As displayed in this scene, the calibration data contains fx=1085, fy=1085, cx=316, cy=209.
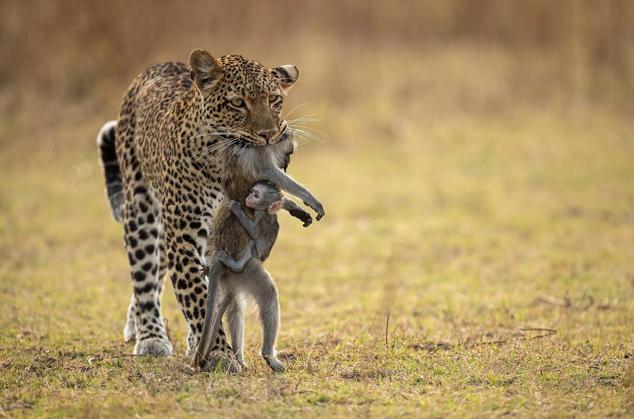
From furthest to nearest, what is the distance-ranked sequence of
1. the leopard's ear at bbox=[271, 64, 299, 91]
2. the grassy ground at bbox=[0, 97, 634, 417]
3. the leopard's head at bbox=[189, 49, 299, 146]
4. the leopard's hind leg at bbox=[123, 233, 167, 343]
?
the leopard's hind leg at bbox=[123, 233, 167, 343], the leopard's ear at bbox=[271, 64, 299, 91], the leopard's head at bbox=[189, 49, 299, 146], the grassy ground at bbox=[0, 97, 634, 417]

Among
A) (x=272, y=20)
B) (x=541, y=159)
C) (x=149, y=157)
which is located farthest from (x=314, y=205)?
(x=272, y=20)

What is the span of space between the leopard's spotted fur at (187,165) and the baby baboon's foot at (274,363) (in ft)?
0.87

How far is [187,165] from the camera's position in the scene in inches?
281

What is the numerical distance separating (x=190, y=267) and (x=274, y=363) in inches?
35.4

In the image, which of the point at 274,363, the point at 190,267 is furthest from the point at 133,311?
the point at 274,363

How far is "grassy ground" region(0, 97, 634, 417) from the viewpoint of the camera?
6.35 meters

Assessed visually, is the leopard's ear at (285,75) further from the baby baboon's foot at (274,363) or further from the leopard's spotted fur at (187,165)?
the baby baboon's foot at (274,363)

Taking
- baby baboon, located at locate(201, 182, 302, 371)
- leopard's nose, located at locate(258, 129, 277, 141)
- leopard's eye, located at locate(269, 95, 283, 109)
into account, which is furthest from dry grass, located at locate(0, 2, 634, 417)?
leopard's eye, located at locate(269, 95, 283, 109)

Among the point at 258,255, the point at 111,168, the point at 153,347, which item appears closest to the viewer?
the point at 258,255

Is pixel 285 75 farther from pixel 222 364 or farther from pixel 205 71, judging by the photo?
pixel 222 364

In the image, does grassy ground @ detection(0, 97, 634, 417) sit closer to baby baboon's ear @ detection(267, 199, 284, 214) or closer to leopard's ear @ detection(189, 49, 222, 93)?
baby baboon's ear @ detection(267, 199, 284, 214)

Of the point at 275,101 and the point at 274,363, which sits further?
the point at 275,101

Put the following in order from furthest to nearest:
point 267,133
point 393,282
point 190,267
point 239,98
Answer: point 393,282
point 190,267
point 239,98
point 267,133

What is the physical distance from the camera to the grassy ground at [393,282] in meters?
6.35
